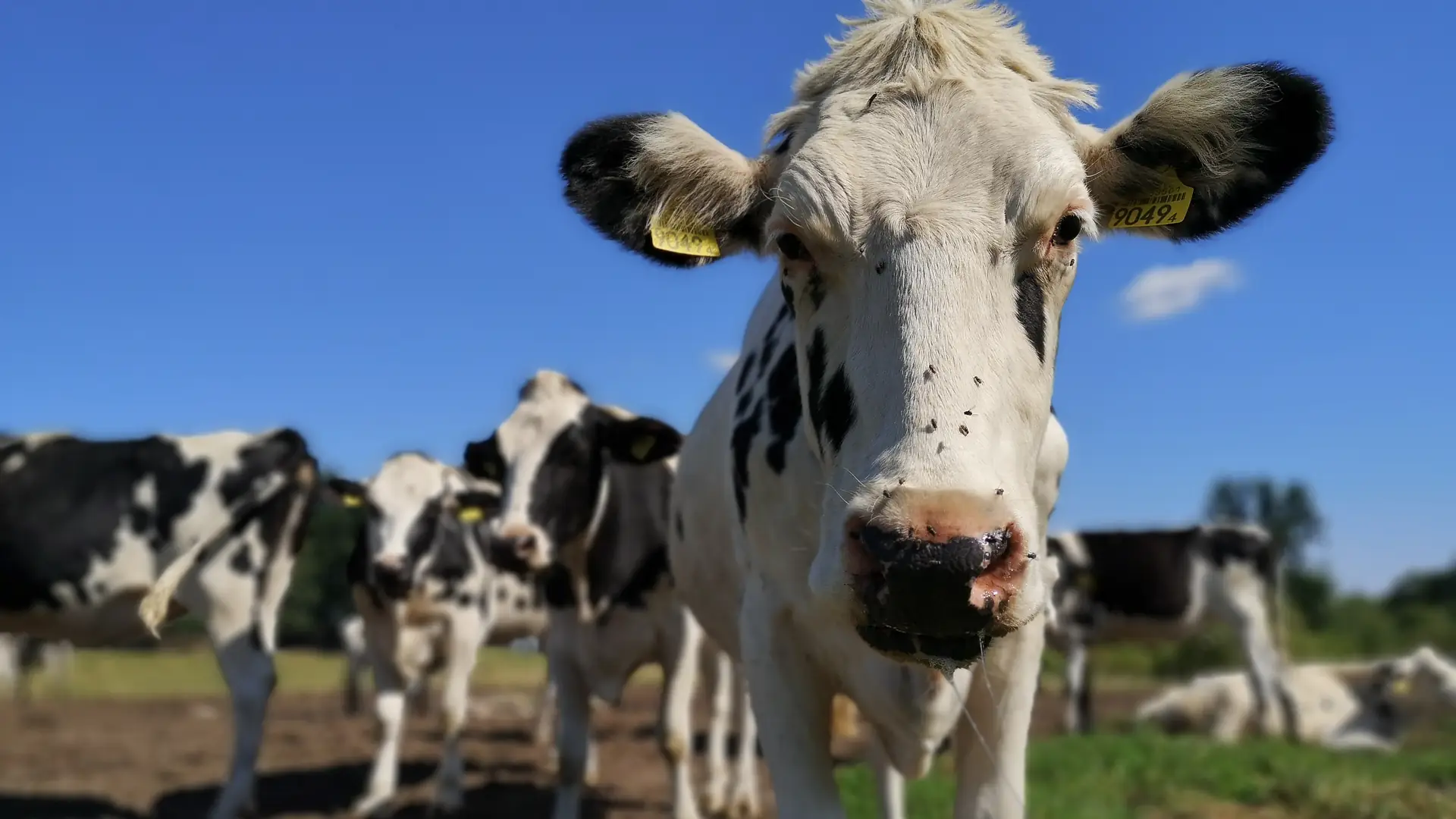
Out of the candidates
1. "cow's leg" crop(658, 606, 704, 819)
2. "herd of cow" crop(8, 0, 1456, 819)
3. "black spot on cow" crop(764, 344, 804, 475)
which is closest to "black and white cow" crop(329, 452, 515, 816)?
"cow's leg" crop(658, 606, 704, 819)

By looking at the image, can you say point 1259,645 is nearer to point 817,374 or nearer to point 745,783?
point 745,783

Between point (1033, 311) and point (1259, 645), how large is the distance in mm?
15292

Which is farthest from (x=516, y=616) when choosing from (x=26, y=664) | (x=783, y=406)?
(x=26, y=664)

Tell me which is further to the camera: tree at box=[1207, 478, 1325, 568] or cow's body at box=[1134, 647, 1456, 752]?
tree at box=[1207, 478, 1325, 568]

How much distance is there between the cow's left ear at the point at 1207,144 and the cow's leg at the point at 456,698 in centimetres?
697

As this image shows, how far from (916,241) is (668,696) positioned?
17.8 ft

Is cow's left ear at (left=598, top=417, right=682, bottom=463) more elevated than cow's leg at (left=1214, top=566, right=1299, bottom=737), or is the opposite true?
cow's left ear at (left=598, top=417, right=682, bottom=463)

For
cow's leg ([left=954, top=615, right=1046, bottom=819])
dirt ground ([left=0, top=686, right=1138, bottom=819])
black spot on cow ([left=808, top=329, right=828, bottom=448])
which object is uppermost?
black spot on cow ([left=808, top=329, right=828, bottom=448])

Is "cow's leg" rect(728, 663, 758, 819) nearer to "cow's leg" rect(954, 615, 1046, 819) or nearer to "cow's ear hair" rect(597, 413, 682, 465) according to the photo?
"cow's ear hair" rect(597, 413, 682, 465)

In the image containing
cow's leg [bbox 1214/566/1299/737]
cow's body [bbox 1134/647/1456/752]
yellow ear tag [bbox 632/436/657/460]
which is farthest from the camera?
cow's body [bbox 1134/647/1456/752]

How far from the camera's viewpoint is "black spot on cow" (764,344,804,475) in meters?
3.15

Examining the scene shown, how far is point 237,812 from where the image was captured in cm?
752

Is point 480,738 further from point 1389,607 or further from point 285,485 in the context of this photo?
point 1389,607

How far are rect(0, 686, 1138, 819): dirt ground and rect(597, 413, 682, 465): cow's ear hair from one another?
2.92 m
